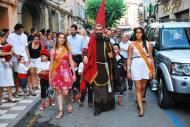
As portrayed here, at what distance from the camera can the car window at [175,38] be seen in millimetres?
8953

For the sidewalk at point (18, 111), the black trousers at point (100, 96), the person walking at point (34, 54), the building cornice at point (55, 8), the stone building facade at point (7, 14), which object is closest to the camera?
the sidewalk at point (18, 111)

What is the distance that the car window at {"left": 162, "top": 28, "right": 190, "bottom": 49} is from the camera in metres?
8.95

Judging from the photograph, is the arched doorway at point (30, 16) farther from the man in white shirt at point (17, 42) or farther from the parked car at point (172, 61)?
the parked car at point (172, 61)

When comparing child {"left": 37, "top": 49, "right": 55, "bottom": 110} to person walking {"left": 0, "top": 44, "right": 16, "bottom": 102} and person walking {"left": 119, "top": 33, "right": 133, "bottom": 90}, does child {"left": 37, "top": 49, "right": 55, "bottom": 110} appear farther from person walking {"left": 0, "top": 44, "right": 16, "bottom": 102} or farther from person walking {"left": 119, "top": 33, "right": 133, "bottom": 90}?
person walking {"left": 119, "top": 33, "right": 133, "bottom": 90}

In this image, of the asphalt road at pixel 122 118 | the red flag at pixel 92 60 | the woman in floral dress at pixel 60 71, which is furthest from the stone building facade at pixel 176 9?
the woman in floral dress at pixel 60 71

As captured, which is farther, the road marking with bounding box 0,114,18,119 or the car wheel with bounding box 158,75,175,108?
the car wheel with bounding box 158,75,175,108

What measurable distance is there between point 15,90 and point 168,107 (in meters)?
4.78

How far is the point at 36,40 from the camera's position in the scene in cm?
1041

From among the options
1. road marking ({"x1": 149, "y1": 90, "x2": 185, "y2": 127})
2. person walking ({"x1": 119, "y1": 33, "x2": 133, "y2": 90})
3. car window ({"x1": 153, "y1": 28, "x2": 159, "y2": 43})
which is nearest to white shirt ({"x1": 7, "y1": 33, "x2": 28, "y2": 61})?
person walking ({"x1": 119, "y1": 33, "x2": 133, "y2": 90})

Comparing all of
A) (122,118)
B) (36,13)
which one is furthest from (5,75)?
(36,13)

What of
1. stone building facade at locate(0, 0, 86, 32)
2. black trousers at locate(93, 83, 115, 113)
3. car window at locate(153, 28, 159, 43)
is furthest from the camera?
stone building facade at locate(0, 0, 86, 32)

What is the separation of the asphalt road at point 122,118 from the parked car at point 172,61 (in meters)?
0.33

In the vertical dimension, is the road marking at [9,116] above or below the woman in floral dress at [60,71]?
below

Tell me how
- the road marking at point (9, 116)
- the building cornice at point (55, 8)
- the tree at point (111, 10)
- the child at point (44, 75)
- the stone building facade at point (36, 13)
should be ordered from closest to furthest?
the road marking at point (9, 116)
the child at point (44, 75)
the stone building facade at point (36, 13)
the building cornice at point (55, 8)
the tree at point (111, 10)
